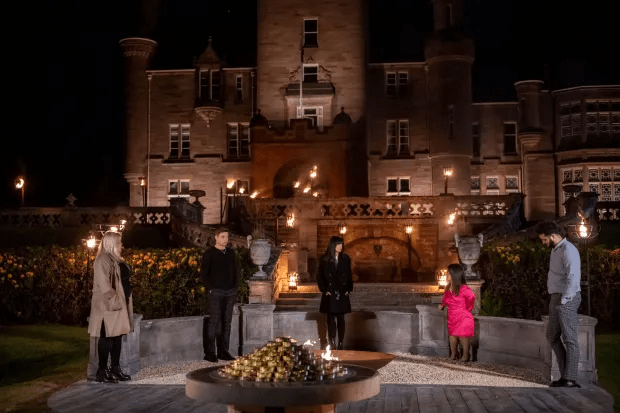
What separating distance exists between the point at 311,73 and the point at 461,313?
27.9m

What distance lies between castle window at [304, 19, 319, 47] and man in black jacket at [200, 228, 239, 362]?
92.6 feet

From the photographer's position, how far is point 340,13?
4006 centimetres

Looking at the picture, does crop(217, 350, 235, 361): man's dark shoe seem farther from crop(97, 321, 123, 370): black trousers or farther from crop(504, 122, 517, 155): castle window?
crop(504, 122, 517, 155): castle window

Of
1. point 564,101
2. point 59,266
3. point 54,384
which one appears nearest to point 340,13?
point 564,101

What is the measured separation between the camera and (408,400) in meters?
9.90

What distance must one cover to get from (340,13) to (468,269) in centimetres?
2612

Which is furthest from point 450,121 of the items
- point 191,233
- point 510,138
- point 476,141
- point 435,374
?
point 435,374

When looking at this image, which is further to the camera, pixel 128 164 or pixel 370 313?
pixel 128 164

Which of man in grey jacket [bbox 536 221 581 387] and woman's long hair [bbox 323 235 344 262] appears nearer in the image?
man in grey jacket [bbox 536 221 581 387]

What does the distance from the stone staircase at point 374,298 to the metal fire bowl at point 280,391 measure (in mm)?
11275

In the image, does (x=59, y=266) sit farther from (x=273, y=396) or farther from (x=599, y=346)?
(x=273, y=396)

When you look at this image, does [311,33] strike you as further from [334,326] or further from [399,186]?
[334,326]

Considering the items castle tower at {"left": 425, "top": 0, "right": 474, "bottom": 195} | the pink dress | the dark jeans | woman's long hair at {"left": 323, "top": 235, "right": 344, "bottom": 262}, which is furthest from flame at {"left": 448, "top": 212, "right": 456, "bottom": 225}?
the dark jeans

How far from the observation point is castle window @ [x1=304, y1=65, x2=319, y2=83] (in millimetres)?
39938
